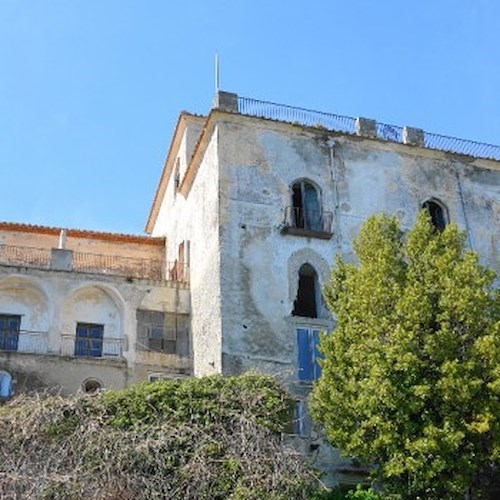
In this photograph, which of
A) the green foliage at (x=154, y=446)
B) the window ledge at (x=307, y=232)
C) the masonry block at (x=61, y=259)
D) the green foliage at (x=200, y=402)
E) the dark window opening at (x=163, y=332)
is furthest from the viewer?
the masonry block at (x=61, y=259)

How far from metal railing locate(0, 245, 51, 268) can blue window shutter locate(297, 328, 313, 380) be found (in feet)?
34.4

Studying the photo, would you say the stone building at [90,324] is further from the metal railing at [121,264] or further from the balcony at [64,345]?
the metal railing at [121,264]

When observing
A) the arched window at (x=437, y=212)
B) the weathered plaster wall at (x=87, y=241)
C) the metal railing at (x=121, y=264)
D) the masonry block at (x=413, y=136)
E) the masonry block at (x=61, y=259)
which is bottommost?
the masonry block at (x=61, y=259)

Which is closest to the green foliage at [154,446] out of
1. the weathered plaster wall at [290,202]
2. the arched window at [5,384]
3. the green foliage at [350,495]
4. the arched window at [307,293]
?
the green foliage at [350,495]

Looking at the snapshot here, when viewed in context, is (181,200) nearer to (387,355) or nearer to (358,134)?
(358,134)

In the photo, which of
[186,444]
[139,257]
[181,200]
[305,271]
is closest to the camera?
[186,444]

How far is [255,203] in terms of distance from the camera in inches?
1011

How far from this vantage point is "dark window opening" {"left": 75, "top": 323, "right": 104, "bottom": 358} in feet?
88.6

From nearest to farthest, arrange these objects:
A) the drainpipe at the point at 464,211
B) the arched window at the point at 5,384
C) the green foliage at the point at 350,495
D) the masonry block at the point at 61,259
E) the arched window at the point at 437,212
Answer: the green foliage at the point at 350,495 < the arched window at the point at 5,384 < the drainpipe at the point at 464,211 < the arched window at the point at 437,212 < the masonry block at the point at 61,259

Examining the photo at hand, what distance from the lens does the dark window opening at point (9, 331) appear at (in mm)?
26688

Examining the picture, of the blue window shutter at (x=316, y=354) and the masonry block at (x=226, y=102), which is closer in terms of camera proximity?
the blue window shutter at (x=316, y=354)

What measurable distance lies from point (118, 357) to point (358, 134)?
10219 mm

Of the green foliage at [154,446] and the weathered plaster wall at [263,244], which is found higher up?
the weathered plaster wall at [263,244]

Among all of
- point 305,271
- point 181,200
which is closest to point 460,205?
point 305,271
